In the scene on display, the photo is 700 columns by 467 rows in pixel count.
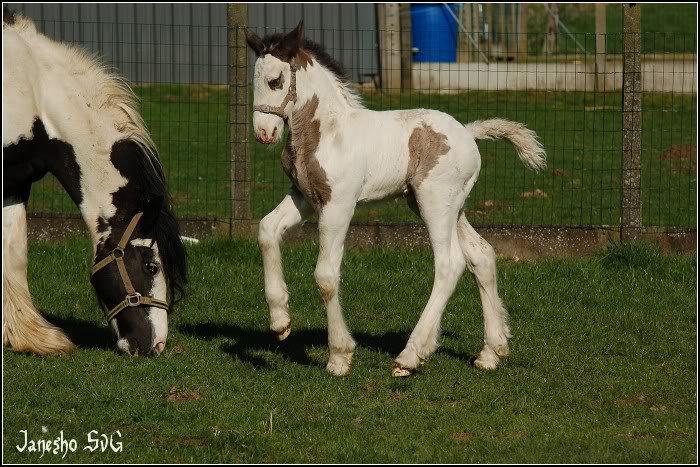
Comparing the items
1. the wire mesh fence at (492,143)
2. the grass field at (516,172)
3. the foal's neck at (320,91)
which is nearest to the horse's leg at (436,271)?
the foal's neck at (320,91)

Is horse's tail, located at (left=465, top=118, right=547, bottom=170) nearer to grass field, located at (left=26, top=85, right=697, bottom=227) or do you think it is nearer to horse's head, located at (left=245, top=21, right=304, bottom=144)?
horse's head, located at (left=245, top=21, right=304, bottom=144)

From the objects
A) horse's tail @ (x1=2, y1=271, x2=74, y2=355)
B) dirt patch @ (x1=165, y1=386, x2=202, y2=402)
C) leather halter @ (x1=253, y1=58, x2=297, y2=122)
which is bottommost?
dirt patch @ (x1=165, y1=386, x2=202, y2=402)

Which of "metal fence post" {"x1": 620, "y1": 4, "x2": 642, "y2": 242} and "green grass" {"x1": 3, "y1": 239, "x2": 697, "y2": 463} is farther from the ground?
"metal fence post" {"x1": 620, "y1": 4, "x2": 642, "y2": 242}

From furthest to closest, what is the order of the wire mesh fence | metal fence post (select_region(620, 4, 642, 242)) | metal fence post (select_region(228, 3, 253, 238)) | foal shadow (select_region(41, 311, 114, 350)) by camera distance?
the wire mesh fence → metal fence post (select_region(228, 3, 253, 238)) → metal fence post (select_region(620, 4, 642, 242)) → foal shadow (select_region(41, 311, 114, 350))

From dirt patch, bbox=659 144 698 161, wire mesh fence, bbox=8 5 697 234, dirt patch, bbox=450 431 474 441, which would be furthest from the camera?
dirt patch, bbox=659 144 698 161

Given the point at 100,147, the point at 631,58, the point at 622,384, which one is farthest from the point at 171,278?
the point at 631,58

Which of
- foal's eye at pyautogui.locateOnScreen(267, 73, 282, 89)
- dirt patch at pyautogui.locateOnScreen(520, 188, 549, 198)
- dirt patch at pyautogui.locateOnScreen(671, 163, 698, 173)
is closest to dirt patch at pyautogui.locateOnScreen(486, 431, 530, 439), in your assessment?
foal's eye at pyautogui.locateOnScreen(267, 73, 282, 89)

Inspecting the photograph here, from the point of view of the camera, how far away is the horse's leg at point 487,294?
7012 millimetres

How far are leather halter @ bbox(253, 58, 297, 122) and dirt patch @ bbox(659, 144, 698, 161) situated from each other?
9.33 meters

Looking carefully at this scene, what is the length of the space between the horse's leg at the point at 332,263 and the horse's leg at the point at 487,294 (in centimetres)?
94

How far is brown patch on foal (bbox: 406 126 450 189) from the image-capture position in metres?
6.70

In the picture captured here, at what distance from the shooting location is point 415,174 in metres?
6.73

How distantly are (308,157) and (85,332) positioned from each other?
7.94 ft

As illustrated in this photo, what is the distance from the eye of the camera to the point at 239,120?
10.5 metres
